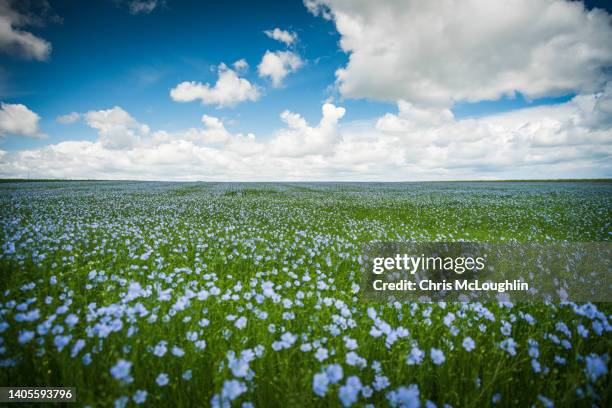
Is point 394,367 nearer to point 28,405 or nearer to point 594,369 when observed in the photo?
point 594,369

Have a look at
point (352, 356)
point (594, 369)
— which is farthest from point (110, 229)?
point (594, 369)

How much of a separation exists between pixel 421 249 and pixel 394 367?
16.0 ft

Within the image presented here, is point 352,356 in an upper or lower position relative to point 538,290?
upper

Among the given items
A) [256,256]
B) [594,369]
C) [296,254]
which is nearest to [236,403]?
[594,369]

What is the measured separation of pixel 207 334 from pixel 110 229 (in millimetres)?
6414

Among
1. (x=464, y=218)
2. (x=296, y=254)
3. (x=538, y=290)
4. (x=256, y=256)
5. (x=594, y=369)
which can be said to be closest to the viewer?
(x=594, y=369)

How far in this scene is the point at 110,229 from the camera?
24.9 ft

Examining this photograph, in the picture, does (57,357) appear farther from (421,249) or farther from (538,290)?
(421,249)

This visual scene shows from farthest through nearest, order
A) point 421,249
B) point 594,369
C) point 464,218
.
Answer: point 464,218 → point 421,249 → point 594,369

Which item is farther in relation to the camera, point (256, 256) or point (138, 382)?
point (256, 256)

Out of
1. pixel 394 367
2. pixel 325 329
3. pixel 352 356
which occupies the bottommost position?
pixel 394 367

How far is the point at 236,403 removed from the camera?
2.21 meters

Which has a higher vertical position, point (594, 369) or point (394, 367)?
point (594, 369)

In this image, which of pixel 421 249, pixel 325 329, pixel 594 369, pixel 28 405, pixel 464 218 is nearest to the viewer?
pixel 594 369
